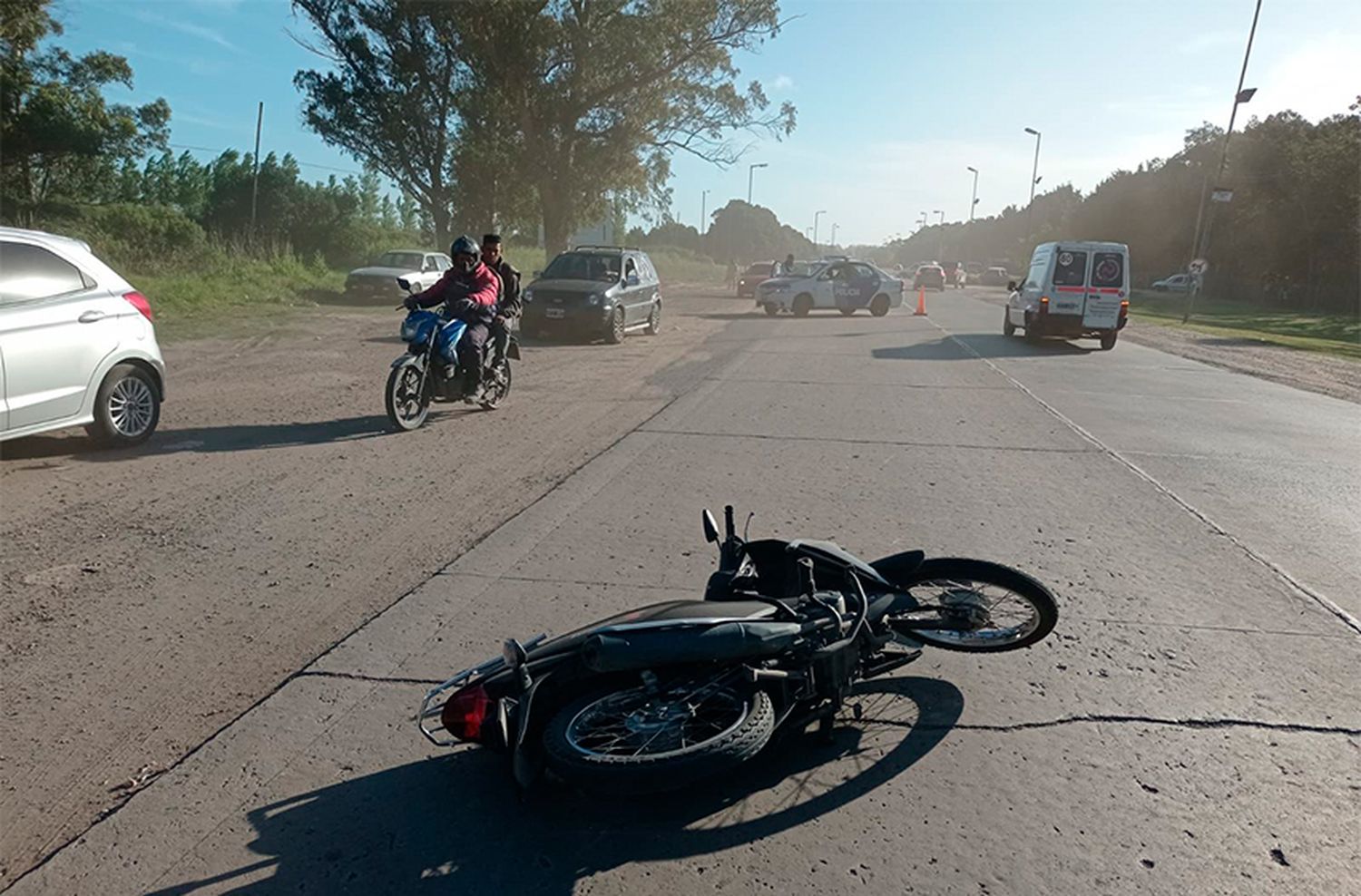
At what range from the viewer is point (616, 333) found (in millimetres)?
20516

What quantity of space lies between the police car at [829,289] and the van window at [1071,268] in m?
10.1

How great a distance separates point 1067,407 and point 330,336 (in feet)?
44.0

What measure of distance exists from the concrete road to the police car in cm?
2276

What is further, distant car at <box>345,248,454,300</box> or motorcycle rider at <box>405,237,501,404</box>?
distant car at <box>345,248,454,300</box>

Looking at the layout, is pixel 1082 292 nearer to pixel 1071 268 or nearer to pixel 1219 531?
pixel 1071 268

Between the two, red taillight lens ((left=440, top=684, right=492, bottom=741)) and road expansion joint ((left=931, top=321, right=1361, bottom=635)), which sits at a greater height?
red taillight lens ((left=440, top=684, right=492, bottom=741))

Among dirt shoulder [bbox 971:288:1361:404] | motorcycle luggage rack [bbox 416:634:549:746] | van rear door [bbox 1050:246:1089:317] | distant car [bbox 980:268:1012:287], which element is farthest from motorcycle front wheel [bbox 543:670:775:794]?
distant car [bbox 980:268:1012:287]

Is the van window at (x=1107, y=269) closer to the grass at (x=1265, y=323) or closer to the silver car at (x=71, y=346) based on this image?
the grass at (x=1265, y=323)

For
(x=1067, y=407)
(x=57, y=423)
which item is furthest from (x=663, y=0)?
(x=57, y=423)

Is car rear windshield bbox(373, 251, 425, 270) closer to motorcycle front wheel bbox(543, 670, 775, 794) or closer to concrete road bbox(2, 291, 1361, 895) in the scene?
concrete road bbox(2, 291, 1361, 895)

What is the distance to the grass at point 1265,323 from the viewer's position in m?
28.6

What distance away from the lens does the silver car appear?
7.44 meters

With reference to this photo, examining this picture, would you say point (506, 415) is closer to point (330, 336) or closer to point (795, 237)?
point (330, 336)

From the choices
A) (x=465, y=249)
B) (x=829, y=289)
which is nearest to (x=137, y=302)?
(x=465, y=249)
